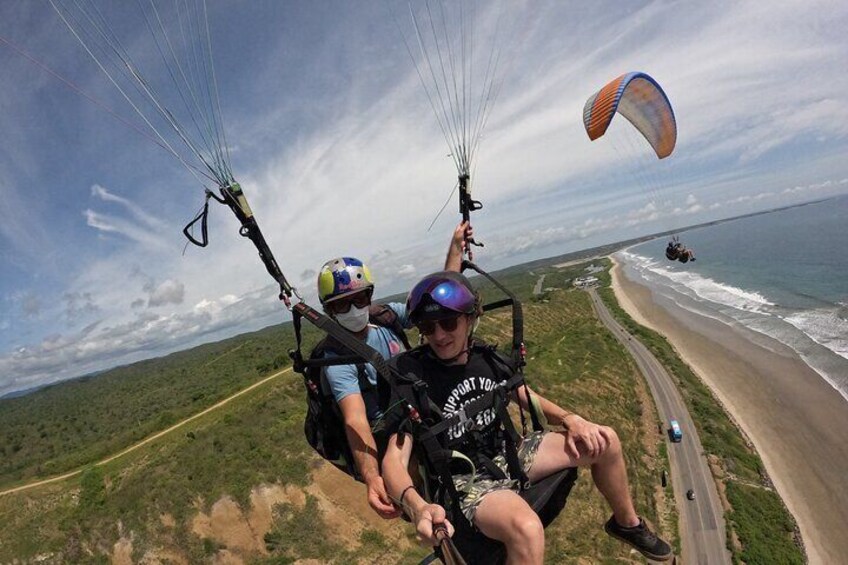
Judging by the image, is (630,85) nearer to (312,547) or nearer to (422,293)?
(422,293)

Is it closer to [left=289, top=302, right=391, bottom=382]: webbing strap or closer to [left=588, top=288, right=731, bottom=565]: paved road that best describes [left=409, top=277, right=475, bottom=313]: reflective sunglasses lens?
[left=289, top=302, right=391, bottom=382]: webbing strap

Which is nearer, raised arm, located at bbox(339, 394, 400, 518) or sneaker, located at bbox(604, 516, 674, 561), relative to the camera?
raised arm, located at bbox(339, 394, 400, 518)

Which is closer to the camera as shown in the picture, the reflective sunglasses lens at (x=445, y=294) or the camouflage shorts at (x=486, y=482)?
the camouflage shorts at (x=486, y=482)

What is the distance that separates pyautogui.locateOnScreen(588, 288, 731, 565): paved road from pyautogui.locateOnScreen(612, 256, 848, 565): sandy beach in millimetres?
3629

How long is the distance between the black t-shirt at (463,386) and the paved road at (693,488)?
2374 cm

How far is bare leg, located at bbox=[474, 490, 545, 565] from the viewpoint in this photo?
2828 mm

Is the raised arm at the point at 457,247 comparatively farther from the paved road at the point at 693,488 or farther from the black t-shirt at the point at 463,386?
the paved road at the point at 693,488

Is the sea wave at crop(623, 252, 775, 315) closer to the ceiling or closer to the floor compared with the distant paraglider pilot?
closer to the floor

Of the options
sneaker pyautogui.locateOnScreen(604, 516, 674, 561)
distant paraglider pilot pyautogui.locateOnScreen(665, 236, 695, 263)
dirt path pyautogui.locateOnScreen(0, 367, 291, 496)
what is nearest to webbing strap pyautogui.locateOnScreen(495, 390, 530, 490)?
sneaker pyautogui.locateOnScreen(604, 516, 674, 561)

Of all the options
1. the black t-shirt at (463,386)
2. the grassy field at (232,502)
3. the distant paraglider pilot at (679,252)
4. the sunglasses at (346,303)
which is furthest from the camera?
the distant paraglider pilot at (679,252)

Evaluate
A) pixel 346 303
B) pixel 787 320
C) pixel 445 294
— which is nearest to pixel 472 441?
pixel 445 294

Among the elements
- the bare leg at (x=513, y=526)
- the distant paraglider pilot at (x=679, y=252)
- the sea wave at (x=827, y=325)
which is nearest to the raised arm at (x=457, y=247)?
the bare leg at (x=513, y=526)

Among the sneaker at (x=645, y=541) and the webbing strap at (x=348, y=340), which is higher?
the webbing strap at (x=348, y=340)

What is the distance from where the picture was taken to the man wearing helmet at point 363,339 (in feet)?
11.2
